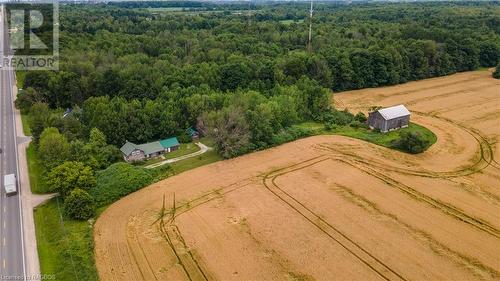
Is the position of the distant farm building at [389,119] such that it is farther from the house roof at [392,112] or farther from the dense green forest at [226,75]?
the dense green forest at [226,75]

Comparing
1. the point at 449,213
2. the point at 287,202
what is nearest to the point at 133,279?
the point at 287,202

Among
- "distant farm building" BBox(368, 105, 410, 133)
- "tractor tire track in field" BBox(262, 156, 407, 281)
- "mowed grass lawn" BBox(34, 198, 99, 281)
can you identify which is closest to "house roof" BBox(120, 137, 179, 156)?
"mowed grass lawn" BBox(34, 198, 99, 281)

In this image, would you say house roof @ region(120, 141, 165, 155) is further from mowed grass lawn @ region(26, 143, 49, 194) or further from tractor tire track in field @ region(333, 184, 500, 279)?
tractor tire track in field @ region(333, 184, 500, 279)

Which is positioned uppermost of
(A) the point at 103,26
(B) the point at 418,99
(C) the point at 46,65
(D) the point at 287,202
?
(A) the point at 103,26

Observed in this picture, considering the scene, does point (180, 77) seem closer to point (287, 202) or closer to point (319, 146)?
point (319, 146)

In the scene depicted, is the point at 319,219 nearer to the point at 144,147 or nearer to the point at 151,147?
the point at 151,147

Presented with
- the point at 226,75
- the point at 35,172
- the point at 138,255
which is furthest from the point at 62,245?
the point at 226,75
